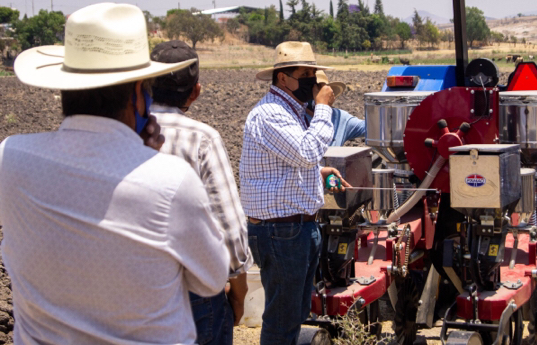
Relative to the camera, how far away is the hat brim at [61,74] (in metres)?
1.82

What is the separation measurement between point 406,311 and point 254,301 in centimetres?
101

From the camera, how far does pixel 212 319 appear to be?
258 cm

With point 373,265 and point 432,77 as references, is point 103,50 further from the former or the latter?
point 432,77

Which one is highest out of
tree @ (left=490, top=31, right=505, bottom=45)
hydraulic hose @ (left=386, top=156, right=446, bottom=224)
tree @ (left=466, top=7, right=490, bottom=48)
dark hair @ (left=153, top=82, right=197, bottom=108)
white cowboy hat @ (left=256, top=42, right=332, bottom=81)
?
tree @ (left=490, top=31, right=505, bottom=45)

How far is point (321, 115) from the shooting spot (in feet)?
11.6

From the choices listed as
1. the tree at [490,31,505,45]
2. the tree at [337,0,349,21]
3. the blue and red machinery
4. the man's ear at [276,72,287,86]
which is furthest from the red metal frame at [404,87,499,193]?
the tree at [337,0,349,21]

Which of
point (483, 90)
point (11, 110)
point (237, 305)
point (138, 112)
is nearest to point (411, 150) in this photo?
point (483, 90)

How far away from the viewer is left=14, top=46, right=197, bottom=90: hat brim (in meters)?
1.82

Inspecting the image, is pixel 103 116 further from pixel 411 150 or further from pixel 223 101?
pixel 223 101

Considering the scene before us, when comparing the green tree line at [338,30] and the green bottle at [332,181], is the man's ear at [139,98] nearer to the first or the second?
the green bottle at [332,181]

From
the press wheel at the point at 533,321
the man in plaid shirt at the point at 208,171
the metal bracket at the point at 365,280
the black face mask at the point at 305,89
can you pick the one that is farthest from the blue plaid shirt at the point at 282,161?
the press wheel at the point at 533,321

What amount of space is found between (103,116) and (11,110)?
2144 cm

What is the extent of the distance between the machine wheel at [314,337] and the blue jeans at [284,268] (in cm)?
35

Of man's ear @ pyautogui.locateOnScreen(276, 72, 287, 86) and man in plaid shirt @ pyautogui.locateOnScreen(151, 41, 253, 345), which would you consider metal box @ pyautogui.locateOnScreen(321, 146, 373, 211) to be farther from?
man in plaid shirt @ pyautogui.locateOnScreen(151, 41, 253, 345)
